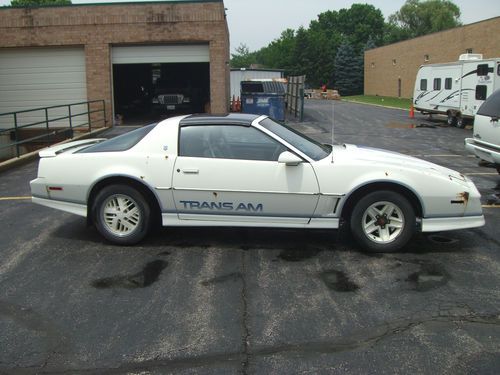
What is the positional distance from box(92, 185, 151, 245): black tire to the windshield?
1.65 metres

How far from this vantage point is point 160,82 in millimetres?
25422

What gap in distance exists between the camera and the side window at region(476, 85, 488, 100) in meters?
20.6

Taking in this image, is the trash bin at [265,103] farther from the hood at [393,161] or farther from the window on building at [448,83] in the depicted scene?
the hood at [393,161]

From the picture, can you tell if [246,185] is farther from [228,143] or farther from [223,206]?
[228,143]

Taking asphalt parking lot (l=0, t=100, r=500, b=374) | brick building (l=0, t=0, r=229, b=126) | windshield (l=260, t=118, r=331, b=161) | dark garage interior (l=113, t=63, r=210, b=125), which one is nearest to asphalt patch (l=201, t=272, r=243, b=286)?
asphalt parking lot (l=0, t=100, r=500, b=374)

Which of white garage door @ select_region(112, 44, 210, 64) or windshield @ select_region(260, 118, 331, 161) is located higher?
white garage door @ select_region(112, 44, 210, 64)

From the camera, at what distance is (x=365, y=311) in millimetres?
4430

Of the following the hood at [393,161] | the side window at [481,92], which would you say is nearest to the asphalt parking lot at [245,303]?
the hood at [393,161]

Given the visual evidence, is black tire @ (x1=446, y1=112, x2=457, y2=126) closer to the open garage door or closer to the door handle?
the open garage door

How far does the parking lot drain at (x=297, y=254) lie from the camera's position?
18.9 feet

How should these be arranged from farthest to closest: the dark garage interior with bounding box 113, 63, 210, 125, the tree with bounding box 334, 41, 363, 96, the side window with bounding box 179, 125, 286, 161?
the tree with bounding box 334, 41, 363, 96, the dark garage interior with bounding box 113, 63, 210, 125, the side window with bounding box 179, 125, 286, 161

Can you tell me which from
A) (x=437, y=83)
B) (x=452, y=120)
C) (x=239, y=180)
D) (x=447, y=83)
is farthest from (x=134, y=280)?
(x=437, y=83)

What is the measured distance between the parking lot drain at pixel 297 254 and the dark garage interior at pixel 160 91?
17463 mm

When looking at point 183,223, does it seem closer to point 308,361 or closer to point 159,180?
point 159,180
